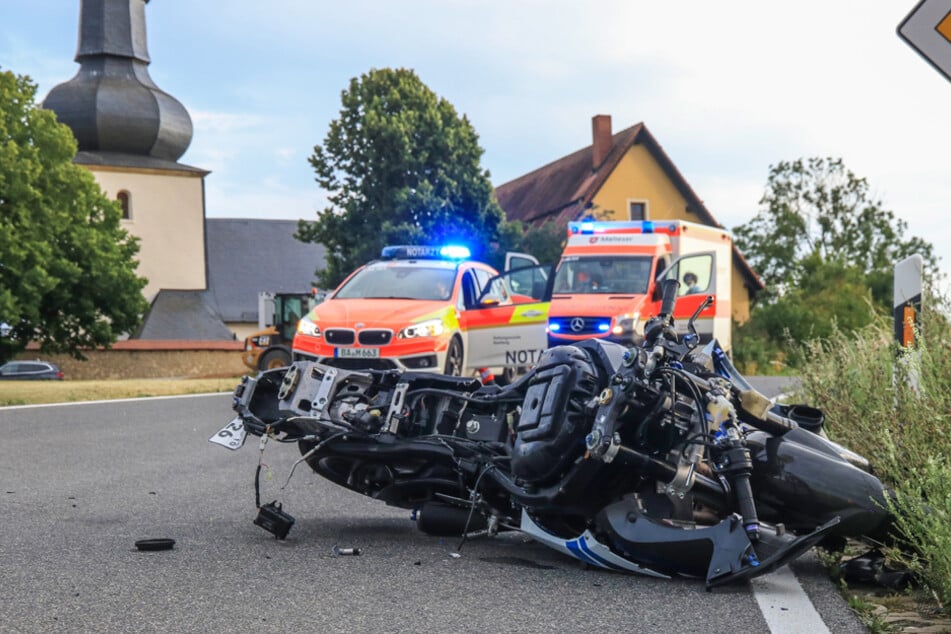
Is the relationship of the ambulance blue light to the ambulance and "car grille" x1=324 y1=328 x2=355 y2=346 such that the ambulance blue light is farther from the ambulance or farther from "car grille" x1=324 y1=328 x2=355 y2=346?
"car grille" x1=324 y1=328 x2=355 y2=346

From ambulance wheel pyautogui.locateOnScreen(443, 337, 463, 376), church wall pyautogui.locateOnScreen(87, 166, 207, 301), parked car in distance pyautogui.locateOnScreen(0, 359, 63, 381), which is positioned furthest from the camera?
church wall pyautogui.locateOnScreen(87, 166, 207, 301)

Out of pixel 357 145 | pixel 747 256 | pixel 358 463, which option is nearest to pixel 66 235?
pixel 357 145

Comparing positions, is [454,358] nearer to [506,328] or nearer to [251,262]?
[506,328]

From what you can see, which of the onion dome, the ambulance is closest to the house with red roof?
the onion dome

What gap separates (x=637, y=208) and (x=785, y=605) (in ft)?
166

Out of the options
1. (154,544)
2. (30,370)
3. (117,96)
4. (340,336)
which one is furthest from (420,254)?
(117,96)

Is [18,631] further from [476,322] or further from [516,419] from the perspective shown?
[476,322]

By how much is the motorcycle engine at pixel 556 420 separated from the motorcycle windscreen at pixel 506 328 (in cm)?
947

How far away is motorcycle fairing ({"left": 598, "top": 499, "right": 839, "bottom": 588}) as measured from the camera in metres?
5.22

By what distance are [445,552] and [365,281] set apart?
10257mm

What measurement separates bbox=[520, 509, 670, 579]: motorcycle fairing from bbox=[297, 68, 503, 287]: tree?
3799cm

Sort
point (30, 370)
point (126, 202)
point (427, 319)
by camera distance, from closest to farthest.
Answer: point (427, 319) < point (30, 370) < point (126, 202)

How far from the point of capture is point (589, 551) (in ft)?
18.8

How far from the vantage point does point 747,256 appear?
68.6 m
